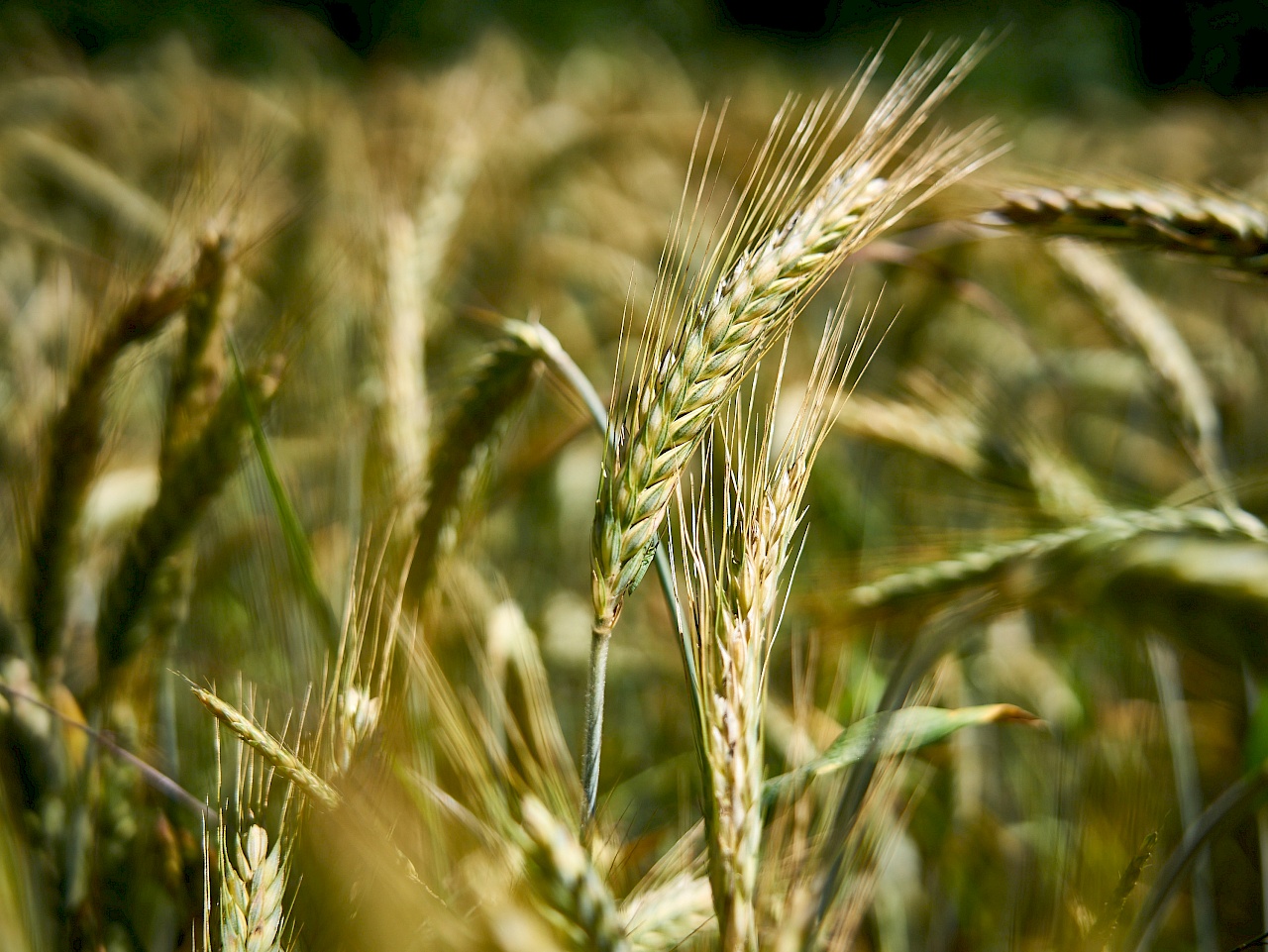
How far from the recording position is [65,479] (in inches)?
22.5

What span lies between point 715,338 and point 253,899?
1.08ft

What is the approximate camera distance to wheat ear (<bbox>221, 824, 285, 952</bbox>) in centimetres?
34

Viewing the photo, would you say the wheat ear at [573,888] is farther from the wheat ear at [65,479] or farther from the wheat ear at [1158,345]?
the wheat ear at [1158,345]

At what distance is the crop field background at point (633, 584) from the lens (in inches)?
15.0

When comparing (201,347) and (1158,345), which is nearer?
(201,347)

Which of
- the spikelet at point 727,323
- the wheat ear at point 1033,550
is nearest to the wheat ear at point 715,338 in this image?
the spikelet at point 727,323

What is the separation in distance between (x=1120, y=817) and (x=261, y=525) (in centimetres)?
76

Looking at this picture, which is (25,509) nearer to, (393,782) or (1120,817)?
(393,782)

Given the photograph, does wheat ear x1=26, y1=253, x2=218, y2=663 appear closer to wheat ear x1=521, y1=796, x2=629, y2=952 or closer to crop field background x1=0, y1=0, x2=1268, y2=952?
crop field background x1=0, y1=0, x2=1268, y2=952

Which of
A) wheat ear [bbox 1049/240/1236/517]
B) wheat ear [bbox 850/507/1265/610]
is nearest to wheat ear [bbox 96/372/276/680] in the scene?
wheat ear [bbox 850/507/1265/610]

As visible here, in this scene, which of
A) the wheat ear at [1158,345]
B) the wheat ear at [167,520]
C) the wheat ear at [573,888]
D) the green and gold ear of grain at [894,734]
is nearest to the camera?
the wheat ear at [573,888]

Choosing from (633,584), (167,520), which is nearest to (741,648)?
(633,584)

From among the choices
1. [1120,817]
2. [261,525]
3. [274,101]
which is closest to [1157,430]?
[1120,817]

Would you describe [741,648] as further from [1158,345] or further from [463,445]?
[1158,345]
